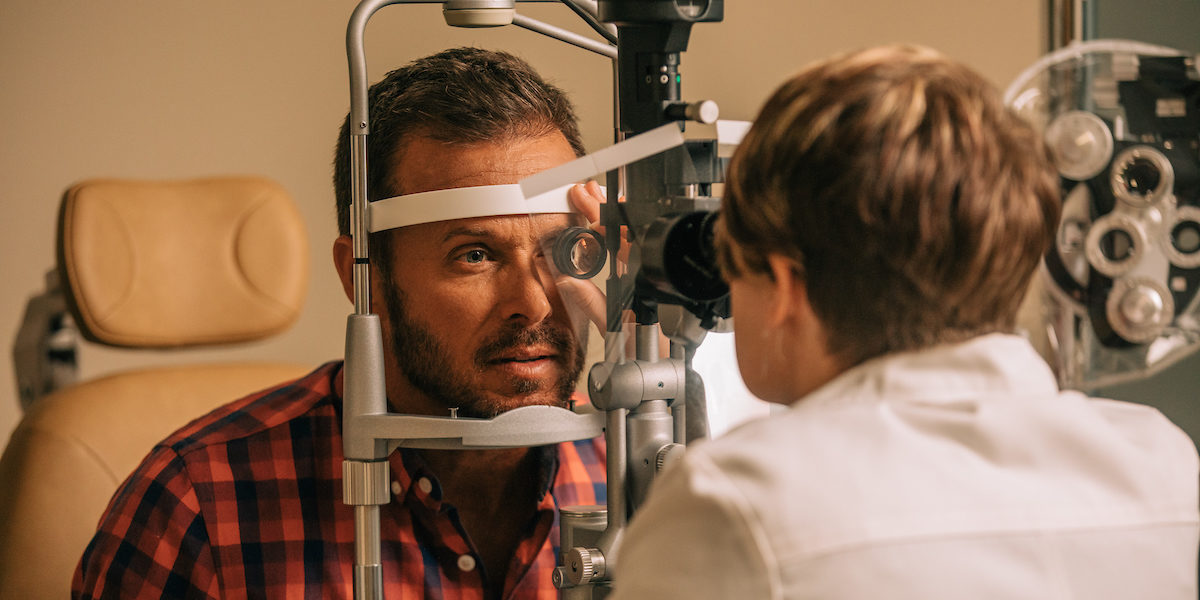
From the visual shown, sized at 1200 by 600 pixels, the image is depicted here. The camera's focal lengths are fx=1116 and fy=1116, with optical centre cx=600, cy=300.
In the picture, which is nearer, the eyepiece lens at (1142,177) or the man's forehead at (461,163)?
the eyepiece lens at (1142,177)

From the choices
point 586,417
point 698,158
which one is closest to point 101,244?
point 586,417

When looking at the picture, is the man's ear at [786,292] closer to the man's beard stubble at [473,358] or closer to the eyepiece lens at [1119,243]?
the man's beard stubble at [473,358]

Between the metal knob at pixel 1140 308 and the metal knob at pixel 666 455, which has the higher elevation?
the metal knob at pixel 1140 308

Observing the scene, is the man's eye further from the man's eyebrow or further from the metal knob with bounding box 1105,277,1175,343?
the metal knob with bounding box 1105,277,1175,343

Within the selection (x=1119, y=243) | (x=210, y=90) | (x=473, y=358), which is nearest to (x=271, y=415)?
(x=473, y=358)

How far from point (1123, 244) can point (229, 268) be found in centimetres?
132

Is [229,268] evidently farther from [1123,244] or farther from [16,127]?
[1123,244]

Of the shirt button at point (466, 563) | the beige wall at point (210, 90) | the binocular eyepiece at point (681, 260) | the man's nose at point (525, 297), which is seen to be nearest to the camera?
the binocular eyepiece at point (681, 260)

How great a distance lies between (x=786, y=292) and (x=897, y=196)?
0.10 metres

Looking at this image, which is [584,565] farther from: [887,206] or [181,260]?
[181,260]

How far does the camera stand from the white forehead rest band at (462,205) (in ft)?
2.90

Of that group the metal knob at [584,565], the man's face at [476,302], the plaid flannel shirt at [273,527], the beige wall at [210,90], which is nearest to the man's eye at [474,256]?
the man's face at [476,302]

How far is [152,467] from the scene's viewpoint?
115cm

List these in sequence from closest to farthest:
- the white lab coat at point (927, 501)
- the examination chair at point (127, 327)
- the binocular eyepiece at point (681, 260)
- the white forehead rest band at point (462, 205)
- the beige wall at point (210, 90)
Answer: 1. the white lab coat at point (927, 501)
2. the binocular eyepiece at point (681, 260)
3. the white forehead rest band at point (462, 205)
4. the examination chair at point (127, 327)
5. the beige wall at point (210, 90)
